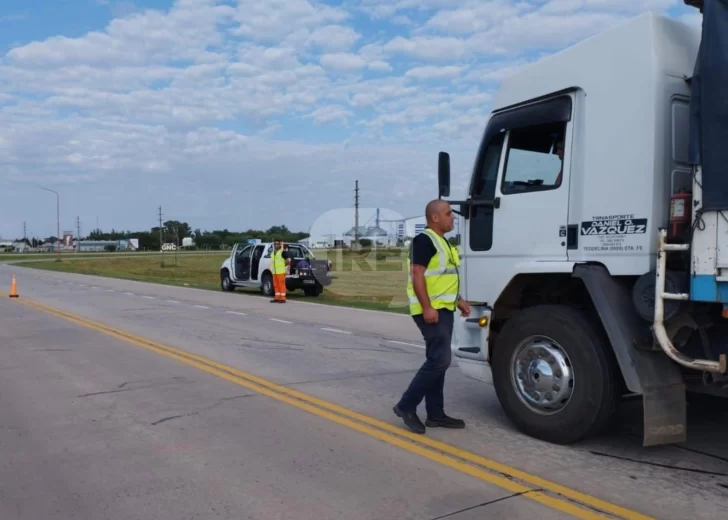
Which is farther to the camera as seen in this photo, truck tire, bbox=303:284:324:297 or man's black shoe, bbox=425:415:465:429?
truck tire, bbox=303:284:324:297

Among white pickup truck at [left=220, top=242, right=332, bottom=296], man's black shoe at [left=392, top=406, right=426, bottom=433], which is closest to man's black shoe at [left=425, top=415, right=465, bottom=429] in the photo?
man's black shoe at [left=392, top=406, right=426, bottom=433]

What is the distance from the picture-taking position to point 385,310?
17453mm

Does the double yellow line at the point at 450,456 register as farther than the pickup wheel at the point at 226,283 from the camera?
No

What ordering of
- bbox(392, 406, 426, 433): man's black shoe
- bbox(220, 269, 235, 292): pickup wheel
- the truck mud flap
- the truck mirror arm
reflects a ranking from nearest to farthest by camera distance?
1. the truck mud flap
2. bbox(392, 406, 426, 433): man's black shoe
3. the truck mirror arm
4. bbox(220, 269, 235, 292): pickup wheel

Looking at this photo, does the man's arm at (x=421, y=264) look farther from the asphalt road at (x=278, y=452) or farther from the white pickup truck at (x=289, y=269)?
the white pickup truck at (x=289, y=269)

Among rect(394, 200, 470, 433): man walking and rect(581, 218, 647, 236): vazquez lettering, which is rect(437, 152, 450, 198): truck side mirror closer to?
rect(394, 200, 470, 433): man walking

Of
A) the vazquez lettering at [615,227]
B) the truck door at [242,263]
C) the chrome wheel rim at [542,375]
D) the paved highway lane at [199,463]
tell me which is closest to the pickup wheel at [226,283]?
the truck door at [242,263]

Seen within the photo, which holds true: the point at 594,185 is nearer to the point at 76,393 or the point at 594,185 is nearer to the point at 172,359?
the point at 76,393

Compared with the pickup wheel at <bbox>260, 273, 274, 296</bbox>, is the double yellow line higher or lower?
lower

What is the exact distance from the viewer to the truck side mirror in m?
5.98

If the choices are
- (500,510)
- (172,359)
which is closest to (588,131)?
(500,510)

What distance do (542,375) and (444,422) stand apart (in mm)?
1032

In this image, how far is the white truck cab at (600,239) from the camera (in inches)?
182

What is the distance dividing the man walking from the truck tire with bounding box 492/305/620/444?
503mm
